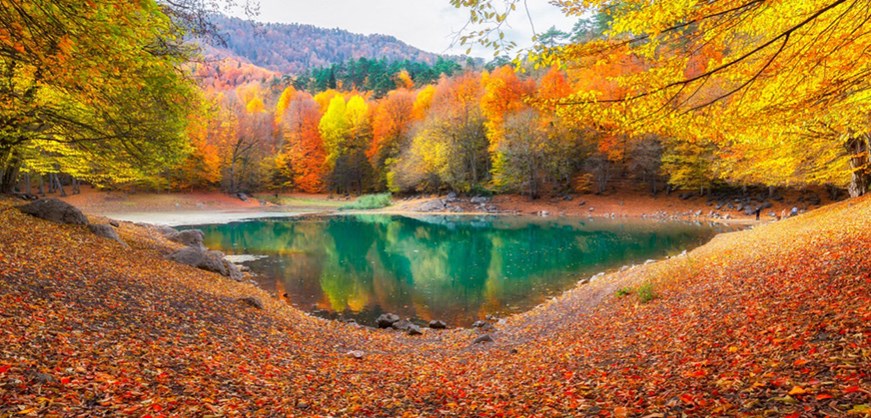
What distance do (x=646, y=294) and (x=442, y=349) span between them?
4.67 metres

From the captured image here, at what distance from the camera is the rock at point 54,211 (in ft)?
39.4

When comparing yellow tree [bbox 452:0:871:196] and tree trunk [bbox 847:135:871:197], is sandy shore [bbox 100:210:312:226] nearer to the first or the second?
yellow tree [bbox 452:0:871:196]

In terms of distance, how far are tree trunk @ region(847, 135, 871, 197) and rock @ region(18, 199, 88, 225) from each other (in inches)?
961


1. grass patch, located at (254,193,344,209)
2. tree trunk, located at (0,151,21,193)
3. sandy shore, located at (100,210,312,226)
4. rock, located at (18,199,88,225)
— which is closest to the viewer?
rock, located at (18,199,88,225)

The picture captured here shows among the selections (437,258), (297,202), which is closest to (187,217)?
(297,202)

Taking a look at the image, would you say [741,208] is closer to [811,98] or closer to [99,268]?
[811,98]

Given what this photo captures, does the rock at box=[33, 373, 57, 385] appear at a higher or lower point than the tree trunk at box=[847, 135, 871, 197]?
lower

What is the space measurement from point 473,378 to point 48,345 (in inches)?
200

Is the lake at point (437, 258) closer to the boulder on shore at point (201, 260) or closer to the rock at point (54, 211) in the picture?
the boulder on shore at point (201, 260)

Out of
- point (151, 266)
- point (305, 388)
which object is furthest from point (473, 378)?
point (151, 266)

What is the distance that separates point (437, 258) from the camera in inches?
916

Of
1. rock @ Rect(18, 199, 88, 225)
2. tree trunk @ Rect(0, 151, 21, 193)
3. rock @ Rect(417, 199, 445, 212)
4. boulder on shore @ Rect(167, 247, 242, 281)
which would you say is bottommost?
rock @ Rect(417, 199, 445, 212)

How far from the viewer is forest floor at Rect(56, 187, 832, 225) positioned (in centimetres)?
3756

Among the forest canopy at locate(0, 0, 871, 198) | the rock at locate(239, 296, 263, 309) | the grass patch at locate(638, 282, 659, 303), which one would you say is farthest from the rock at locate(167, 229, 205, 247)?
the grass patch at locate(638, 282, 659, 303)
